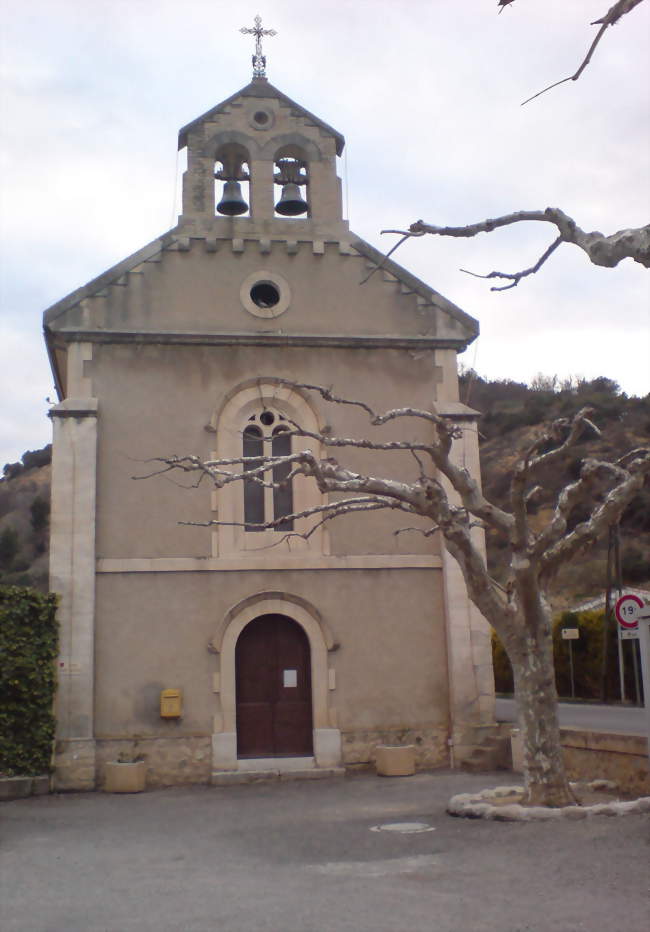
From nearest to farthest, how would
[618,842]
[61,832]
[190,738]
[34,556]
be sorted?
[618,842] → [61,832] → [190,738] → [34,556]

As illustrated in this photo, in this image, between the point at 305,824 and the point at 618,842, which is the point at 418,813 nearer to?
the point at 305,824

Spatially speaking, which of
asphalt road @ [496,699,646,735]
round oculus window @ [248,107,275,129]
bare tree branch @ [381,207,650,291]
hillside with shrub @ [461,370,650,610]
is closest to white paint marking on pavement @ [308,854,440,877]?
bare tree branch @ [381,207,650,291]

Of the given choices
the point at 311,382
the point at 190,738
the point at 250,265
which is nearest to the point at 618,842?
the point at 190,738

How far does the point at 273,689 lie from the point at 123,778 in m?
2.58

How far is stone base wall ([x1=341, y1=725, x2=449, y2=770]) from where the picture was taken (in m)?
15.2

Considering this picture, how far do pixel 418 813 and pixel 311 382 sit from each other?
7173 mm

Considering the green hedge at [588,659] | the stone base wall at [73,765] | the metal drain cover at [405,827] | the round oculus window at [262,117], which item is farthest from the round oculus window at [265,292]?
the green hedge at [588,659]

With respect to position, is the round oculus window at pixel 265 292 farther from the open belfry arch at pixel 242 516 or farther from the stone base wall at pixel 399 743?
the stone base wall at pixel 399 743

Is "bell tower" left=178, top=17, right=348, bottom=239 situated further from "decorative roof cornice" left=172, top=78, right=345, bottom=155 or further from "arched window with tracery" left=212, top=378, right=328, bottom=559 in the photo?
"arched window with tracery" left=212, top=378, right=328, bottom=559

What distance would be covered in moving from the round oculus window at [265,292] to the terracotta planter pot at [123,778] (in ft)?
23.3

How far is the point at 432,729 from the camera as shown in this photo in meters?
15.4

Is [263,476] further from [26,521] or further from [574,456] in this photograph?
[26,521]

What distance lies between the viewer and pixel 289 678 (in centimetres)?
1556

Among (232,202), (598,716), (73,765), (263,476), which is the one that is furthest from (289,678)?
(598,716)
